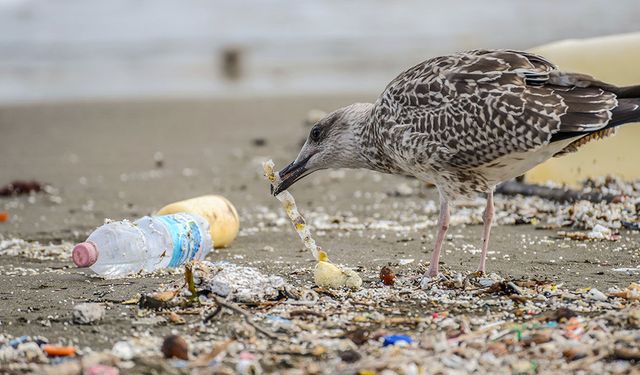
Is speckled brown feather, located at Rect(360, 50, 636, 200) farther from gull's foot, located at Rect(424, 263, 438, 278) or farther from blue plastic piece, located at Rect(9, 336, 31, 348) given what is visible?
blue plastic piece, located at Rect(9, 336, 31, 348)

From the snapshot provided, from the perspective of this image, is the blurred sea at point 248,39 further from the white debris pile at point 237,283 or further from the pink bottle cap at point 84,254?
the white debris pile at point 237,283

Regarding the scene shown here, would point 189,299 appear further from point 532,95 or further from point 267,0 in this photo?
point 267,0

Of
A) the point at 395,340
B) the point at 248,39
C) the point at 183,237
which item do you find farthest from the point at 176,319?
the point at 248,39

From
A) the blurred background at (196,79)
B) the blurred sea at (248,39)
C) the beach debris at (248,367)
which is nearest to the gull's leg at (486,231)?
the beach debris at (248,367)

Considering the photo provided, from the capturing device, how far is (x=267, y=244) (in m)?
6.64

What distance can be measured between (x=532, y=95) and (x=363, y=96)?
9154mm

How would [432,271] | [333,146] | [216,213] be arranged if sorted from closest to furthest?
[432,271], [333,146], [216,213]

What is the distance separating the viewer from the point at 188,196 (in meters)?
8.50

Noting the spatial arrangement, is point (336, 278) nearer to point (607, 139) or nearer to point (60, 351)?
point (60, 351)

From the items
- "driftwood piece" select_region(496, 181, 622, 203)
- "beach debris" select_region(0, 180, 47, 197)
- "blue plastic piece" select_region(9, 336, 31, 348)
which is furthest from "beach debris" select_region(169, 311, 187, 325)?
"beach debris" select_region(0, 180, 47, 197)

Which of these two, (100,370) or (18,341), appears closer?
(100,370)

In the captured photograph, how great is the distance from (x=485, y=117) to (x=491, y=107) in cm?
6

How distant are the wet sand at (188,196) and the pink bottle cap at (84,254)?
135 mm

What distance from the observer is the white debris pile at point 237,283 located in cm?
471
